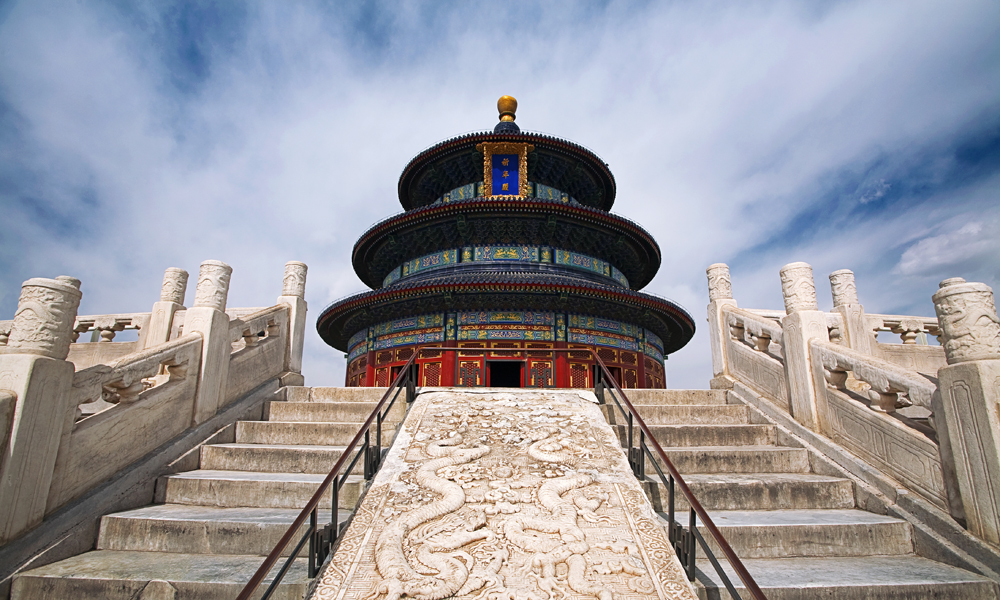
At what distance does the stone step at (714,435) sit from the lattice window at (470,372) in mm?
9219

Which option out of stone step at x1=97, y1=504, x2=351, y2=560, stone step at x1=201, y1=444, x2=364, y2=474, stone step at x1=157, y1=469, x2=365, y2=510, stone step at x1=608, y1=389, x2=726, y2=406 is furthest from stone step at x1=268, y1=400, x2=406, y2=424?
stone step at x1=608, y1=389, x2=726, y2=406

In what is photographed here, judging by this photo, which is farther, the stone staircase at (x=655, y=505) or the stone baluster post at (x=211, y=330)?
the stone baluster post at (x=211, y=330)

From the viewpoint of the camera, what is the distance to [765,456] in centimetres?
691

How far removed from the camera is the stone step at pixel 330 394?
29.7ft

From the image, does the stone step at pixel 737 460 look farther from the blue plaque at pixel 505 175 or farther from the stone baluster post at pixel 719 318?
the blue plaque at pixel 505 175

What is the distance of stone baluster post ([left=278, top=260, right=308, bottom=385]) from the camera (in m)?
10.2

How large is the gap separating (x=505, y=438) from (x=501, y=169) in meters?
16.4

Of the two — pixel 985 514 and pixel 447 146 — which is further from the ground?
pixel 447 146

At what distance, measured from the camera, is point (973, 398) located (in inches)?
196

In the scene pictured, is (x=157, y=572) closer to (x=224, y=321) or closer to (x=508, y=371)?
(x=224, y=321)

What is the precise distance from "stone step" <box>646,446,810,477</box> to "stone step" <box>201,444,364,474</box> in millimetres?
3972

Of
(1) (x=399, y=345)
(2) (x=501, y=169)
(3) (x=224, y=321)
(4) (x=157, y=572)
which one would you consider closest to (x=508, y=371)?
(1) (x=399, y=345)

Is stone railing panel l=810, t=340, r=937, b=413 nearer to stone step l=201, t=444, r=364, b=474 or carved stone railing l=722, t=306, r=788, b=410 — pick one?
carved stone railing l=722, t=306, r=788, b=410

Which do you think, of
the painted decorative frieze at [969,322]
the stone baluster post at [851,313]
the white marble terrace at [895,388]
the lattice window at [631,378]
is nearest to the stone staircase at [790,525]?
the white marble terrace at [895,388]
